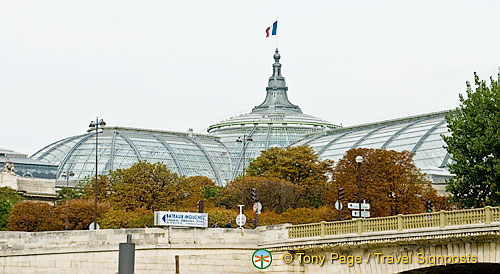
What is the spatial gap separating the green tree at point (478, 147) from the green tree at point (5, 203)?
5030 centimetres

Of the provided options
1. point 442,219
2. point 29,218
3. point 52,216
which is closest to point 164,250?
point 442,219

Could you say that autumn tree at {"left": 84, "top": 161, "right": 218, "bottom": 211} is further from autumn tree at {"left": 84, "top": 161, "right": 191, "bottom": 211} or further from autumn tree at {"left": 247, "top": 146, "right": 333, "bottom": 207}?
autumn tree at {"left": 247, "top": 146, "right": 333, "bottom": 207}

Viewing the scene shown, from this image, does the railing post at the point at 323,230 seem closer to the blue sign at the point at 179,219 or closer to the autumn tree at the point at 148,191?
the blue sign at the point at 179,219

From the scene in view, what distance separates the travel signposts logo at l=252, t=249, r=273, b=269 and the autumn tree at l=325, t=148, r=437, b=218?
32.6 metres

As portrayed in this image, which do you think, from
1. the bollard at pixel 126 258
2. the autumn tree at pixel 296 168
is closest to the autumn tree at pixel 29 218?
the autumn tree at pixel 296 168

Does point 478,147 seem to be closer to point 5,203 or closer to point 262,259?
point 262,259

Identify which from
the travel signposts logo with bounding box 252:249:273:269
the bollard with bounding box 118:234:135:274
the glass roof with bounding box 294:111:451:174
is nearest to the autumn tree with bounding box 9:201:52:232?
the travel signposts logo with bounding box 252:249:273:269

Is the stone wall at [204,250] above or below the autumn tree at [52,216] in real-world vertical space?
below

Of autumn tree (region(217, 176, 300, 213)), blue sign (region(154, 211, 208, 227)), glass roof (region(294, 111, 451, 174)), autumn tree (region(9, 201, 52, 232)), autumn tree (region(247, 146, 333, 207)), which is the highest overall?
glass roof (region(294, 111, 451, 174))

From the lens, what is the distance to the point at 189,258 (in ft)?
188

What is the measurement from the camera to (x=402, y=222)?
164ft

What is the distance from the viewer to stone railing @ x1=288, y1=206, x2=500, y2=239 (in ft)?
155

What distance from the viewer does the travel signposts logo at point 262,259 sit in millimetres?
56656

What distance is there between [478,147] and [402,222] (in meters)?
20.8
